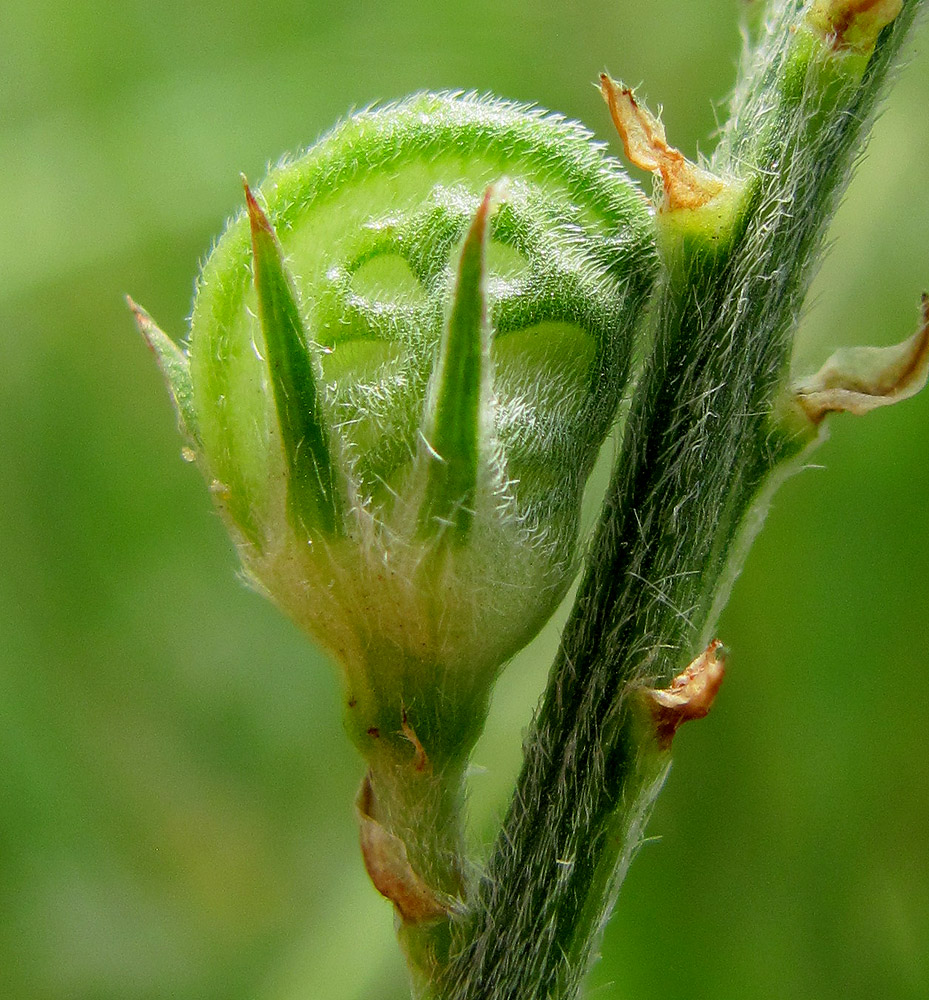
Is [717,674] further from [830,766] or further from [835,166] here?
[830,766]

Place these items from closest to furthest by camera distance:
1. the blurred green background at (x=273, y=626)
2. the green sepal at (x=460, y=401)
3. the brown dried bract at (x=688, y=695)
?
the green sepal at (x=460, y=401) → the brown dried bract at (x=688, y=695) → the blurred green background at (x=273, y=626)

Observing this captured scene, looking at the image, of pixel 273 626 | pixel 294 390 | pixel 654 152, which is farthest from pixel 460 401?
pixel 273 626

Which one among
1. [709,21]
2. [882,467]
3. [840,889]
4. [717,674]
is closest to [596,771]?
[717,674]

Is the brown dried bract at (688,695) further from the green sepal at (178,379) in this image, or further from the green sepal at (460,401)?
the green sepal at (178,379)

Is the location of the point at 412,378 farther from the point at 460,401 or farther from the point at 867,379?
the point at 867,379

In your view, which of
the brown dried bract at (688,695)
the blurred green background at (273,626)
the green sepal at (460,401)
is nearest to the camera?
the green sepal at (460,401)

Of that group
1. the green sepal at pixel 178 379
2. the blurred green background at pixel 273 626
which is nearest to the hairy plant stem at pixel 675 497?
the green sepal at pixel 178 379
